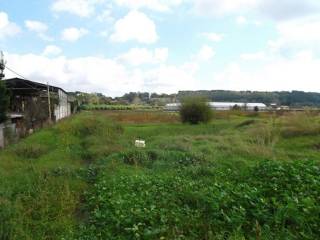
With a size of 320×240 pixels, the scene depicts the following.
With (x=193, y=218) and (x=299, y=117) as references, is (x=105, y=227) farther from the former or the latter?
(x=299, y=117)

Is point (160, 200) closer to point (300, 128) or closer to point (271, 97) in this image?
point (300, 128)

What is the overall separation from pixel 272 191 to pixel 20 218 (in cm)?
443

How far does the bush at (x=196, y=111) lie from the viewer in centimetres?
3641

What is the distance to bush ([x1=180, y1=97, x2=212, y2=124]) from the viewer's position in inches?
1433

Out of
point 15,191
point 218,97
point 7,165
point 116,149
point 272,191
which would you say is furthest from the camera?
point 218,97

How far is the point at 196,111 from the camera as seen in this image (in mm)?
36500

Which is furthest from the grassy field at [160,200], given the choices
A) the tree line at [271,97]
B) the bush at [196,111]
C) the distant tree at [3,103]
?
the tree line at [271,97]

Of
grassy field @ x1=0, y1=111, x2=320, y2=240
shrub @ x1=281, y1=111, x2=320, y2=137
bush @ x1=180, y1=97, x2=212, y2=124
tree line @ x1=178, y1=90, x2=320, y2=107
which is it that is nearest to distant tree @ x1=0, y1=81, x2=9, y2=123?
grassy field @ x1=0, y1=111, x2=320, y2=240

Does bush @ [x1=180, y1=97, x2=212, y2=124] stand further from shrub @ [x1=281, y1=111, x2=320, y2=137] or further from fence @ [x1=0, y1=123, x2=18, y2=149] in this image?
fence @ [x1=0, y1=123, x2=18, y2=149]

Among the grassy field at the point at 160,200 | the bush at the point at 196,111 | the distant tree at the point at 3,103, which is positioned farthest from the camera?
the bush at the point at 196,111

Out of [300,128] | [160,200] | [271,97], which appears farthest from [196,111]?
[271,97]

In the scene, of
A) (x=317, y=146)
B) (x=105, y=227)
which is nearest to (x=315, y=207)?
(x=105, y=227)

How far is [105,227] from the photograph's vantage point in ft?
19.4

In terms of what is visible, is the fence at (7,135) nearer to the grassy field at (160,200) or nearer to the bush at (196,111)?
the grassy field at (160,200)
